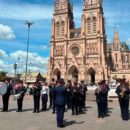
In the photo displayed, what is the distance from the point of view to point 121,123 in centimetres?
997

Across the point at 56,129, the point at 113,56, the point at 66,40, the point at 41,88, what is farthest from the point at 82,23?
the point at 56,129

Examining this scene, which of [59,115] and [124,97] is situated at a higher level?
[124,97]

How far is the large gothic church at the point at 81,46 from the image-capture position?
71500 mm

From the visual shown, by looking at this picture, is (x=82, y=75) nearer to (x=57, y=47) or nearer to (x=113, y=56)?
(x=57, y=47)

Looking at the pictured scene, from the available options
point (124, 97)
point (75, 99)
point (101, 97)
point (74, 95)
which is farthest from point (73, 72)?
point (124, 97)

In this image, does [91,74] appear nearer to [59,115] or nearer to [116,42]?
Answer: [116,42]

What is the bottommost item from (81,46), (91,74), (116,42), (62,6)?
(91,74)

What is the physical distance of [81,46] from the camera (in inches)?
2960

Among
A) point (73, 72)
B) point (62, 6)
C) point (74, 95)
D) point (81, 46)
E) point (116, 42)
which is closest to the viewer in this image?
point (74, 95)

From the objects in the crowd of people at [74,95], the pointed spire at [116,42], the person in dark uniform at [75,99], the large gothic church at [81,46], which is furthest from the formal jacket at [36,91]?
the pointed spire at [116,42]

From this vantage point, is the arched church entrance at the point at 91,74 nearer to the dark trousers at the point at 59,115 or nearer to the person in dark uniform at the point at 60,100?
the person in dark uniform at the point at 60,100

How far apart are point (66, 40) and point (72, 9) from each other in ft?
55.0

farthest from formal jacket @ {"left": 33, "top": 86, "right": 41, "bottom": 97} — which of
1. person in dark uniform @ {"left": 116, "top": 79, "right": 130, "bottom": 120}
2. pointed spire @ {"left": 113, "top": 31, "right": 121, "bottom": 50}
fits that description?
pointed spire @ {"left": 113, "top": 31, "right": 121, "bottom": 50}

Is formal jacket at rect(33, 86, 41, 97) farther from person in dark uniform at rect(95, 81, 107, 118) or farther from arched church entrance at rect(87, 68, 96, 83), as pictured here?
arched church entrance at rect(87, 68, 96, 83)
